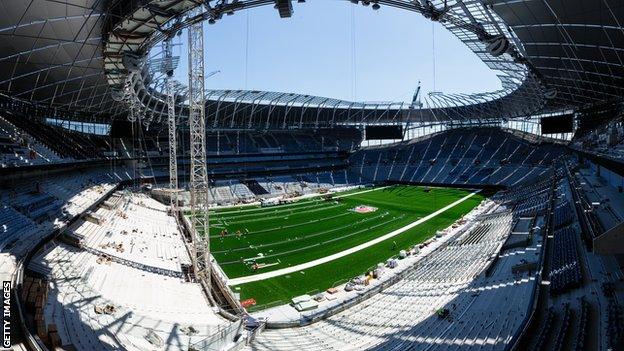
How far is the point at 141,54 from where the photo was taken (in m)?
20.5

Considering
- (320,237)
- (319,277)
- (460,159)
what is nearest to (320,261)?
(319,277)

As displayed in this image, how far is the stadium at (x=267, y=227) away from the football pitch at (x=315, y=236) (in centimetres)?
25

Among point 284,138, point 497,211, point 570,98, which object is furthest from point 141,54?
point 284,138

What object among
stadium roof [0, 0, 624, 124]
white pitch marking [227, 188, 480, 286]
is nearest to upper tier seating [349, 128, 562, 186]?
stadium roof [0, 0, 624, 124]

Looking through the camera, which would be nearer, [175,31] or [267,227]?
[175,31]

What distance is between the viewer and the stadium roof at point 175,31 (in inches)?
671

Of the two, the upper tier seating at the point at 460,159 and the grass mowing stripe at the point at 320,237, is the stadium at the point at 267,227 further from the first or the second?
Answer: the upper tier seating at the point at 460,159

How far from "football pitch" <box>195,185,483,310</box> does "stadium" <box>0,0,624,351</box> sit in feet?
0.81

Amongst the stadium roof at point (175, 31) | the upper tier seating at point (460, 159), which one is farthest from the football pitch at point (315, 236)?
the stadium roof at point (175, 31)

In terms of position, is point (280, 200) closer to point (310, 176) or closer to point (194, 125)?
point (310, 176)

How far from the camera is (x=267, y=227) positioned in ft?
120

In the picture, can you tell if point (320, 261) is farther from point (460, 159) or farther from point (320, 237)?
point (460, 159)

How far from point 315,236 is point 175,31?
2042 centimetres

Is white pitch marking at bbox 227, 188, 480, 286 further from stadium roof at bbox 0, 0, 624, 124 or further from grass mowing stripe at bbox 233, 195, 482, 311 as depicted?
stadium roof at bbox 0, 0, 624, 124
